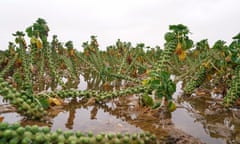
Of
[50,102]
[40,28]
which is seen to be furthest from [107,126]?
[40,28]

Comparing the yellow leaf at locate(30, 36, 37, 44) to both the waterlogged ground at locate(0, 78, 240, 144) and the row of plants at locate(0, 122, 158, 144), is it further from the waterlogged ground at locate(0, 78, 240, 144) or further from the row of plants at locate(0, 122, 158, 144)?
the row of plants at locate(0, 122, 158, 144)

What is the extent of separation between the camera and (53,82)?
7.81 m

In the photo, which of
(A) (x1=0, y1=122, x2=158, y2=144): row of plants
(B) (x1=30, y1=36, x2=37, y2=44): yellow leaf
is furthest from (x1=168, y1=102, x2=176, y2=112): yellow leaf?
(B) (x1=30, y1=36, x2=37, y2=44): yellow leaf

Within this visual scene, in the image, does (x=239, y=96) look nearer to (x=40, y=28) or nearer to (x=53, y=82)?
(x=40, y=28)

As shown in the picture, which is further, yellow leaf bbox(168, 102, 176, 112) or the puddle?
yellow leaf bbox(168, 102, 176, 112)

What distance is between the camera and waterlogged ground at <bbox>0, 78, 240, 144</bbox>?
10.8ft

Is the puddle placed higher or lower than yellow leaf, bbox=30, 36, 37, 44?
lower

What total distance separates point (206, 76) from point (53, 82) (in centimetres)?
429

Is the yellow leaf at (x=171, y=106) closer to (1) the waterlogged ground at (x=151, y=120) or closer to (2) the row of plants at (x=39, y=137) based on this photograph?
(1) the waterlogged ground at (x=151, y=120)

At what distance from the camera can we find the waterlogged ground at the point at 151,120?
3.31m

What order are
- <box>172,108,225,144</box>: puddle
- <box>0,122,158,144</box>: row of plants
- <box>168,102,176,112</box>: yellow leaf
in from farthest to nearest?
<box>168,102,176,112</box>: yellow leaf < <box>172,108,225,144</box>: puddle < <box>0,122,158,144</box>: row of plants

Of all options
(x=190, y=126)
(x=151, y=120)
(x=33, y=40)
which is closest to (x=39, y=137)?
(x=151, y=120)

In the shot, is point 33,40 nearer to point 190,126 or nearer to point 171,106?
point 171,106

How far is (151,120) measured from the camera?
3.92 metres
